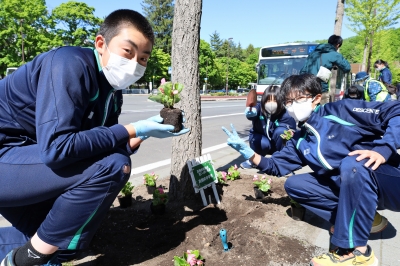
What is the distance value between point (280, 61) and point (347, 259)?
10800mm

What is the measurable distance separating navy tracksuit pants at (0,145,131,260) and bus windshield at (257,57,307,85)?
10534 millimetres

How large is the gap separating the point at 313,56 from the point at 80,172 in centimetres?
492

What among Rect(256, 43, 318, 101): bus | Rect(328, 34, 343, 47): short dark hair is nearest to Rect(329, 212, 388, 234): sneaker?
Rect(328, 34, 343, 47): short dark hair

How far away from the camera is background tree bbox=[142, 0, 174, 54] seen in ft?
176

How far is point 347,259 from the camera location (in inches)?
82.4

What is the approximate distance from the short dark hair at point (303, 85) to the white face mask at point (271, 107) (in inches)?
63.5

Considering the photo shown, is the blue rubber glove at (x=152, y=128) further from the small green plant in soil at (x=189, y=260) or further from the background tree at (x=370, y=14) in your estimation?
the background tree at (x=370, y=14)

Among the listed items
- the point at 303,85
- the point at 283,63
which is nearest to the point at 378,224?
the point at 303,85

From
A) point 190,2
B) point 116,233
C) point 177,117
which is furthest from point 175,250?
point 190,2

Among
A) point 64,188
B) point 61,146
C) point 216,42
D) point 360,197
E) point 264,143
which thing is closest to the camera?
point 61,146

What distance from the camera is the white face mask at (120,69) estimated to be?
1829 millimetres

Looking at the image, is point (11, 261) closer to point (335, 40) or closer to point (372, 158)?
point (372, 158)

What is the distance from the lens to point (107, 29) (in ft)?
5.93

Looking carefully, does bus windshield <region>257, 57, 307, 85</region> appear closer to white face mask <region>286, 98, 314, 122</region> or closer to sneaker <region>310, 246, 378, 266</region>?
white face mask <region>286, 98, 314, 122</region>
